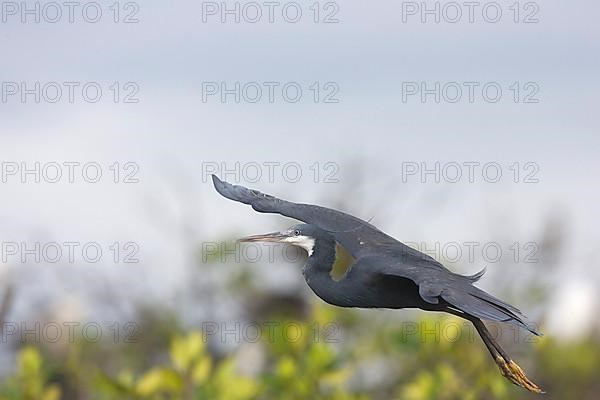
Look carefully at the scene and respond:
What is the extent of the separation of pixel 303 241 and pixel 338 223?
346mm

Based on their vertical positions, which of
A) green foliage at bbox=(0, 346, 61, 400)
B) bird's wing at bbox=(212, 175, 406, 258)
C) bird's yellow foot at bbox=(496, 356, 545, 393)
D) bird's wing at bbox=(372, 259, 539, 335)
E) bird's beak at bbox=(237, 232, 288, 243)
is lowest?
green foliage at bbox=(0, 346, 61, 400)

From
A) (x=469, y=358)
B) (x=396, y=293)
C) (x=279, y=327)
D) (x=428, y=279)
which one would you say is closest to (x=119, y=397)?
(x=279, y=327)

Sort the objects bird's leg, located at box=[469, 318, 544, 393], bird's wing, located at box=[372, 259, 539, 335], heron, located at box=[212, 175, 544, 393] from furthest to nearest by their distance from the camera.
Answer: bird's leg, located at box=[469, 318, 544, 393]
heron, located at box=[212, 175, 544, 393]
bird's wing, located at box=[372, 259, 539, 335]

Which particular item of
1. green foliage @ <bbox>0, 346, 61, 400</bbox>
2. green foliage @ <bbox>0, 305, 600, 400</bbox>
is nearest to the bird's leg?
green foliage @ <bbox>0, 305, 600, 400</bbox>

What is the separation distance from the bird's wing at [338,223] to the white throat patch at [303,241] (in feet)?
0.61

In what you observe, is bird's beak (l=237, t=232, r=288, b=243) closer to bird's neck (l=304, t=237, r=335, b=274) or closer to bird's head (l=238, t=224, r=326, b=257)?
bird's head (l=238, t=224, r=326, b=257)

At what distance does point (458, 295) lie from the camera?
624 cm

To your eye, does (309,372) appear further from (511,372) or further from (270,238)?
(511,372)

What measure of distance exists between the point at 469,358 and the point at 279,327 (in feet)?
5.58

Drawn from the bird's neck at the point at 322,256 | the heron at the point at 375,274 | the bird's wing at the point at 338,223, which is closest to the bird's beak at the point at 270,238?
the heron at the point at 375,274

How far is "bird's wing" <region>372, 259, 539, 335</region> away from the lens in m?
6.05

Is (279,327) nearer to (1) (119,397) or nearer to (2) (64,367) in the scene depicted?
(1) (119,397)

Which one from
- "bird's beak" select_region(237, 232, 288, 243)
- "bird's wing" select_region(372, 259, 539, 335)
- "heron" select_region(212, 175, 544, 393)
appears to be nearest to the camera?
"bird's wing" select_region(372, 259, 539, 335)

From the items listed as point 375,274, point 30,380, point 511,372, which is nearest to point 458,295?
point 375,274
